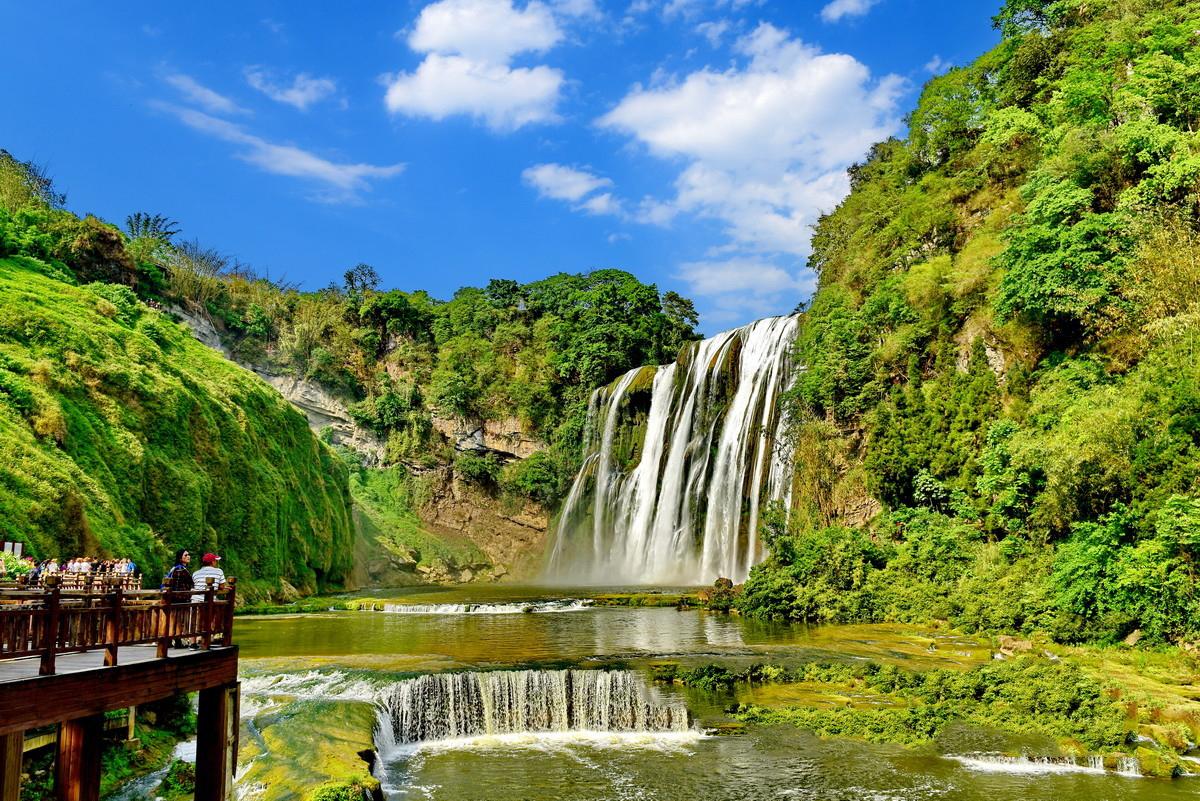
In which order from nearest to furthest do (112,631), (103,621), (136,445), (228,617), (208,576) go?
(112,631), (103,621), (228,617), (208,576), (136,445)

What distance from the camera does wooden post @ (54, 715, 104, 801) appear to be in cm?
816

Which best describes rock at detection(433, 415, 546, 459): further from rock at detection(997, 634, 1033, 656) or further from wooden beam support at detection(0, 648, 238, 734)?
wooden beam support at detection(0, 648, 238, 734)

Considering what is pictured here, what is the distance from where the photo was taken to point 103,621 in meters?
7.71

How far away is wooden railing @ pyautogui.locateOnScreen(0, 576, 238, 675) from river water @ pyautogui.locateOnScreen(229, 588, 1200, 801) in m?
2.44

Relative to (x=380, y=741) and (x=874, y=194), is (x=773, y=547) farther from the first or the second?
(x=874, y=194)

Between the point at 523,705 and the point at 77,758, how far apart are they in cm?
762

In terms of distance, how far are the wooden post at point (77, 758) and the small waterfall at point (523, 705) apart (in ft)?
18.2

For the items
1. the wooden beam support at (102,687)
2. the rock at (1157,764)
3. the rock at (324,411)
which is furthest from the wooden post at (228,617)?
the rock at (324,411)

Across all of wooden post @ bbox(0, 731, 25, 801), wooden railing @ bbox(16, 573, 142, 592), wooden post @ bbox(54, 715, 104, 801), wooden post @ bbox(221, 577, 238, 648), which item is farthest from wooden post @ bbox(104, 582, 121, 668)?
wooden railing @ bbox(16, 573, 142, 592)

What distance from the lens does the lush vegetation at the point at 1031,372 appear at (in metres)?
16.7

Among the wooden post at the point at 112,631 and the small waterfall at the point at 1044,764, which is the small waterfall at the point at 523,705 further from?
the wooden post at the point at 112,631

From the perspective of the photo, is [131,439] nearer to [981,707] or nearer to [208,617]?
[208,617]

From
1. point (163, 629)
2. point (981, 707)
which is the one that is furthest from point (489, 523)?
point (163, 629)

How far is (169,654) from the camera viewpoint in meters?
8.85
